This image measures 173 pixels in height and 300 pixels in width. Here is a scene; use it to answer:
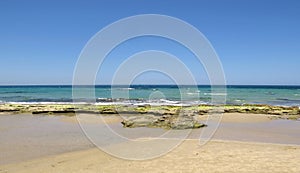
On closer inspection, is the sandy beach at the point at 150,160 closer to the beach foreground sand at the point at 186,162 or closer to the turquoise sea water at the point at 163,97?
the beach foreground sand at the point at 186,162

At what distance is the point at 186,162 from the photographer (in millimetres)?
8109

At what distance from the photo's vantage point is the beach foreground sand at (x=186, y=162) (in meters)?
7.48

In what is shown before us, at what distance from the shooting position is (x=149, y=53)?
12609 mm

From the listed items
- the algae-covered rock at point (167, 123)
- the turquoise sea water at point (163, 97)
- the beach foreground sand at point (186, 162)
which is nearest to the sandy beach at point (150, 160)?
the beach foreground sand at point (186, 162)

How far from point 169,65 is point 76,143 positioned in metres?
4.93

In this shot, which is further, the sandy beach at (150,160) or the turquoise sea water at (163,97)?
the turquoise sea water at (163,97)

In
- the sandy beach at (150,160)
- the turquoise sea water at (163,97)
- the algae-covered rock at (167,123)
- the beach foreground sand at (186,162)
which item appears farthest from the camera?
the turquoise sea water at (163,97)

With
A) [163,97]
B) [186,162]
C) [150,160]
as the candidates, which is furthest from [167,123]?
[163,97]

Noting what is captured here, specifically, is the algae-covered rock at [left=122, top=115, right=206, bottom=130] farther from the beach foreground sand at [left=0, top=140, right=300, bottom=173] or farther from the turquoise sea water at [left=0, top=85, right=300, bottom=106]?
the turquoise sea water at [left=0, top=85, right=300, bottom=106]

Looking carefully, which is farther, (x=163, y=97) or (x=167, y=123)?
(x=163, y=97)

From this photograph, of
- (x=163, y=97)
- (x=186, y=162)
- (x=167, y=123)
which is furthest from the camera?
(x=163, y=97)

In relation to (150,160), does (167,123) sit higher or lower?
higher

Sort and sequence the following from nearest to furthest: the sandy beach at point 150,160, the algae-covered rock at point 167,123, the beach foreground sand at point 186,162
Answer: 1. the beach foreground sand at point 186,162
2. the sandy beach at point 150,160
3. the algae-covered rock at point 167,123

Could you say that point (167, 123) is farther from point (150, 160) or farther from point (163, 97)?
point (163, 97)
